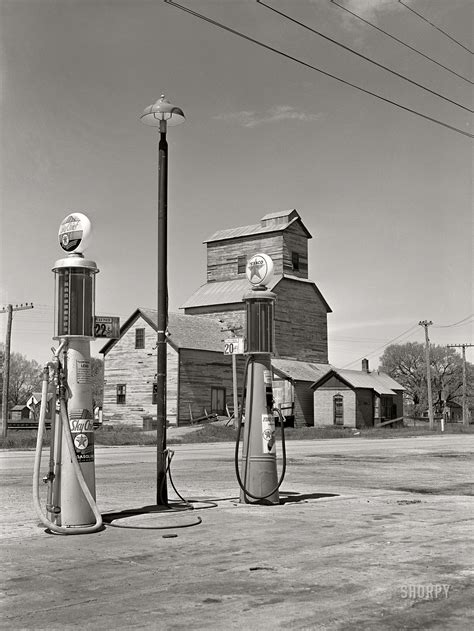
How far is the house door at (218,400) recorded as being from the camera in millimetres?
51812

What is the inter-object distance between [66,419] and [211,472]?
8765mm

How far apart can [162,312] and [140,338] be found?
1641 inches

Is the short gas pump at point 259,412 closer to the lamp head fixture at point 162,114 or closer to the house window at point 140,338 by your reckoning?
the lamp head fixture at point 162,114

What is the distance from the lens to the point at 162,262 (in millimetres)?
11430

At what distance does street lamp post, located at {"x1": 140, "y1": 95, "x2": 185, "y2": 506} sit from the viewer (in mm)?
10867

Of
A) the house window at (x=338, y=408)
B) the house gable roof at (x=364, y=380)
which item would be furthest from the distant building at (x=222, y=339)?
the house window at (x=338, y=408)

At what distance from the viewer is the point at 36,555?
7395 millimetres

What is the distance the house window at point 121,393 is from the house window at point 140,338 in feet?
8.95

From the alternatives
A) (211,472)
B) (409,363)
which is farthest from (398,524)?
(409,363)

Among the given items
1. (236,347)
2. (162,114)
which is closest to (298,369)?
(236,347)

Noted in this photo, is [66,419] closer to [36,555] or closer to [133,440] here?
[36,555]

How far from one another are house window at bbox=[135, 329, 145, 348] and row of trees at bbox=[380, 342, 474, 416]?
59.3m

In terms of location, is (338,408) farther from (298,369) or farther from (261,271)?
(261,271)

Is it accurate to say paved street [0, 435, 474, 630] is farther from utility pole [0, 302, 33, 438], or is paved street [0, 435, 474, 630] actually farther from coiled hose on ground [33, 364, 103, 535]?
utility pole [0, 302, 33, 438]
